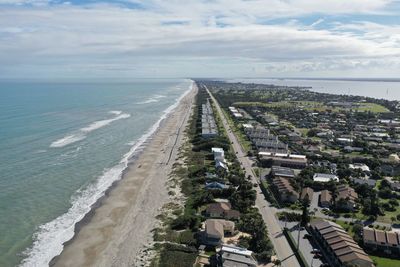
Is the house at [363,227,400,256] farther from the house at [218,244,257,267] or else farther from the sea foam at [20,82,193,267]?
the sea foam at [20,82,193,267]

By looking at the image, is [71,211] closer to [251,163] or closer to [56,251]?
[56,251]

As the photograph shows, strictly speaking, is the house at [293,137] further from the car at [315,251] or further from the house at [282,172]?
the car at [315,251]

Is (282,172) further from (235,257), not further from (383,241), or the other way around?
(235,257)

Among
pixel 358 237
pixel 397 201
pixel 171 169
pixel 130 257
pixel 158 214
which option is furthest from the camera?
pixel 171 169

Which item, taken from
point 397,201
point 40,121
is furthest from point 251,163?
point 40,121

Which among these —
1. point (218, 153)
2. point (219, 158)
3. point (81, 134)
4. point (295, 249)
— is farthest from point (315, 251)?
point (81, 134)

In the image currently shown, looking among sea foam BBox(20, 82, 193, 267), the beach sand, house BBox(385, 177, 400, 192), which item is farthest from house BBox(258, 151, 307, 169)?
sea foam BBox(20, 82, 193, 267)
